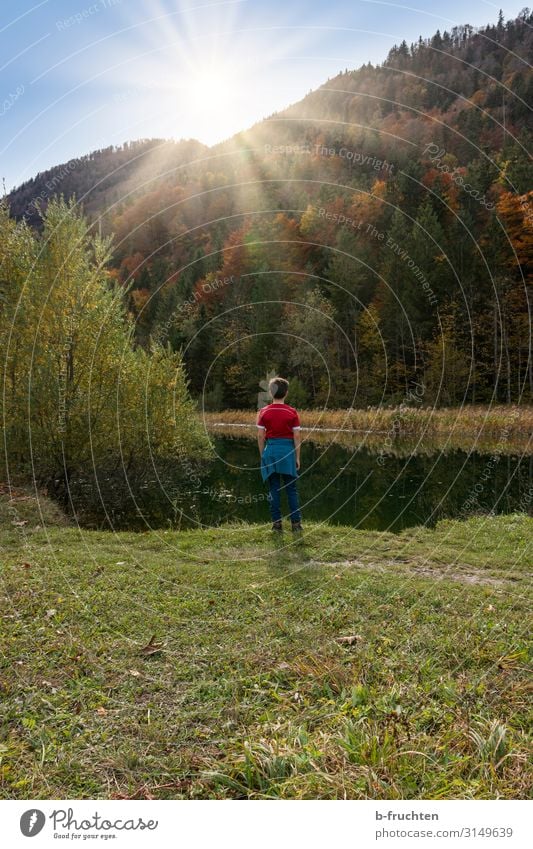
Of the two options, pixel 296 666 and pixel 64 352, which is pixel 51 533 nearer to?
pixel 64 352

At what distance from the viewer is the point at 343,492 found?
1778 centimetres

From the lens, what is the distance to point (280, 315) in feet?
177

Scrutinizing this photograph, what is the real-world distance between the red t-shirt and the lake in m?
4.21

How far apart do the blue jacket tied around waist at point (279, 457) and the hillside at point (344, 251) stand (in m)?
28.9

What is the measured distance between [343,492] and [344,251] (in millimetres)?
35134

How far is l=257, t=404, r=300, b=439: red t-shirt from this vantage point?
31.3 ft

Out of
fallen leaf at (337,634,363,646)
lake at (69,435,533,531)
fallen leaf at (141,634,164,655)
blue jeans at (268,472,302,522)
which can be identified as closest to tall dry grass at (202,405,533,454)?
lake at (69,435,533,531)

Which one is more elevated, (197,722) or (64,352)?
(64,352)

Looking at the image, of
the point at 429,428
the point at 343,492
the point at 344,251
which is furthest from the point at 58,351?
the point at 344,251

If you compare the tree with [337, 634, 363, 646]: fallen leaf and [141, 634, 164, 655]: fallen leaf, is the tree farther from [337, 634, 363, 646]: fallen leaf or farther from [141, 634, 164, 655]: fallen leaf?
[337, 634, 363, 646]: fallen leaf

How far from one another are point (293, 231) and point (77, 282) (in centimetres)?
4179

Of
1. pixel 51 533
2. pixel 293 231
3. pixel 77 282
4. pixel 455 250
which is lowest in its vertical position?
pixel 51 533

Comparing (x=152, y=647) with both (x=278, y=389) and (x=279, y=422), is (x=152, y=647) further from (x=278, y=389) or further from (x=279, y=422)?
(x=278, y=389)
